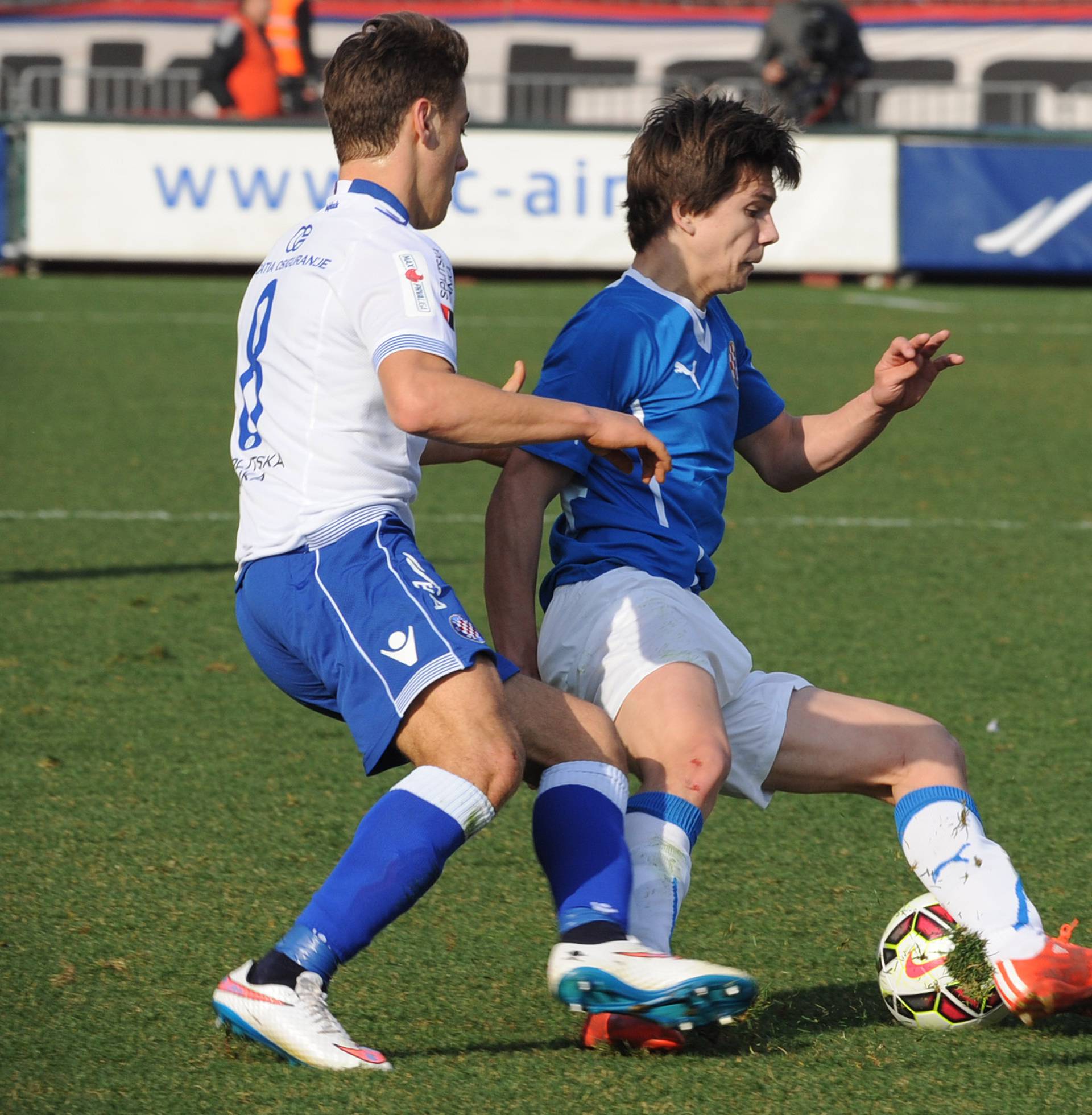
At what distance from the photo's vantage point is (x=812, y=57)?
664 inches

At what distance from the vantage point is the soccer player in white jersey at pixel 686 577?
305 centimetres

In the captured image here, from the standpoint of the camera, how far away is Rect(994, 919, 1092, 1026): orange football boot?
2943 millimetres

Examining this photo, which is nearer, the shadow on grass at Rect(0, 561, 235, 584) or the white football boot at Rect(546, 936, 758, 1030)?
the white football boot at Rect(546, 936, 758, 1030)

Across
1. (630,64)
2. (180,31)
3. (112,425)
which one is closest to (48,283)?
(112,425)

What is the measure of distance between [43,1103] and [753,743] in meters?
1.28

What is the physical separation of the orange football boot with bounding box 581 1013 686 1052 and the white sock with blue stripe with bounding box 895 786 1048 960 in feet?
1.69

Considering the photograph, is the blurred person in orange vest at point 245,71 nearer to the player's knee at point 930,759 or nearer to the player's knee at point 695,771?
the player's knee at point 930,759

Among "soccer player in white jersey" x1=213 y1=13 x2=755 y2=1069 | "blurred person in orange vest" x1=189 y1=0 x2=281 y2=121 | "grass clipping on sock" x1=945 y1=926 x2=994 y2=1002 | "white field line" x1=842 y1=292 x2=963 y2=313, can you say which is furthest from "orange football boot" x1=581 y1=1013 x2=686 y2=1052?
"blurred person in orange vest" x1=189 y1=0 x2=281 y2=121

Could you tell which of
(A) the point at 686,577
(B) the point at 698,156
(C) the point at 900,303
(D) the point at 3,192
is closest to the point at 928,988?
(A) the point at 686,577

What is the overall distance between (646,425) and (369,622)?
731 millimetres

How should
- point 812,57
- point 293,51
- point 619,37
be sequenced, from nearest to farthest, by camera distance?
point 293,51
point 812,57
point 619,37

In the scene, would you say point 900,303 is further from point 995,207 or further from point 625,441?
point 625,441

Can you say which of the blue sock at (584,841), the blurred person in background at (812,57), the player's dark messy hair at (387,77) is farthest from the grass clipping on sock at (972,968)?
the blurred person in background at (812,57)

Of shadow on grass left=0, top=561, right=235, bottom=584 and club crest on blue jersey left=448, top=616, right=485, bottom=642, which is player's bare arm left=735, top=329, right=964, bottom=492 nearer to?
club crest on blue jersey left=448, top=616, right=485, bottom=642
